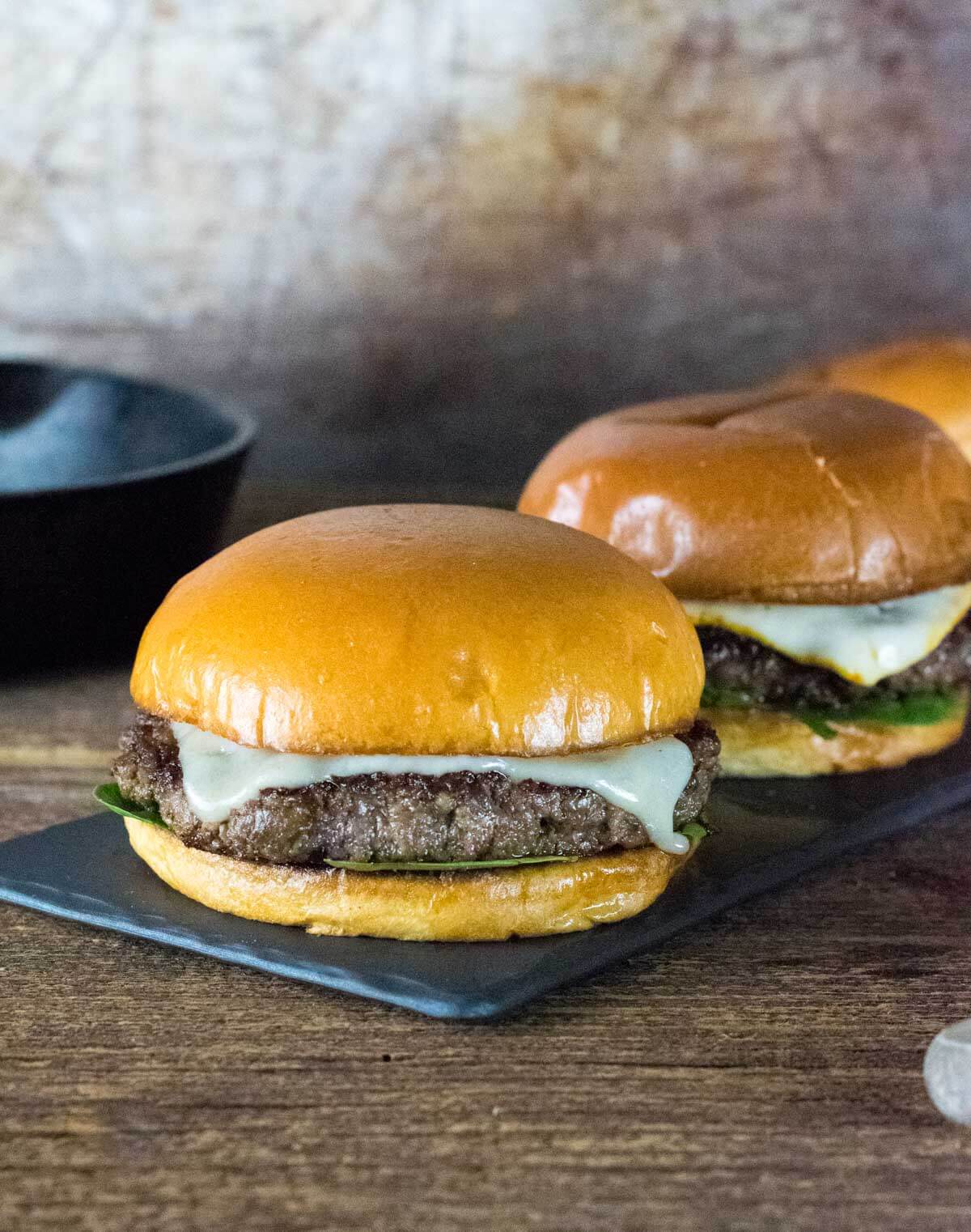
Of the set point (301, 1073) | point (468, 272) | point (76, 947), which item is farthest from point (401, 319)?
point (301, 1073)

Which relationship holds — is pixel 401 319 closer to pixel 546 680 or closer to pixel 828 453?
pixel 828 453

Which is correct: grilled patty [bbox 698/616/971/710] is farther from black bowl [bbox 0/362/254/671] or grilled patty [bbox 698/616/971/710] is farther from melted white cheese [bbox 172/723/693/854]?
black bowl [bbox 0/362/254/671]

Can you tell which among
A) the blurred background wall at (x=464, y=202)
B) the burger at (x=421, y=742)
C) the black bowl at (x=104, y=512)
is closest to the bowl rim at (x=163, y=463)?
the black bowl at (x=104, y=512)

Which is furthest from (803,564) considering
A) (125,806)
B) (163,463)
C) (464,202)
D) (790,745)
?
(464,202)

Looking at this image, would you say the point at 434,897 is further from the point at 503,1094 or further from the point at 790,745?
the point at 790,745

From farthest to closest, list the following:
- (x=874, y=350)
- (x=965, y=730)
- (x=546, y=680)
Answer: (x=874, y=350) → (x=965, y=730) → (x=546, y=680)

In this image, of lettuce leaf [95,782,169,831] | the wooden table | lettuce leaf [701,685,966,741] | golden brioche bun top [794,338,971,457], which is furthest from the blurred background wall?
the wooden table

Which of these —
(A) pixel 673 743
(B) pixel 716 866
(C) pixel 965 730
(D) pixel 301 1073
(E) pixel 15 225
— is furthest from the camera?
(E) pixel 15 225
